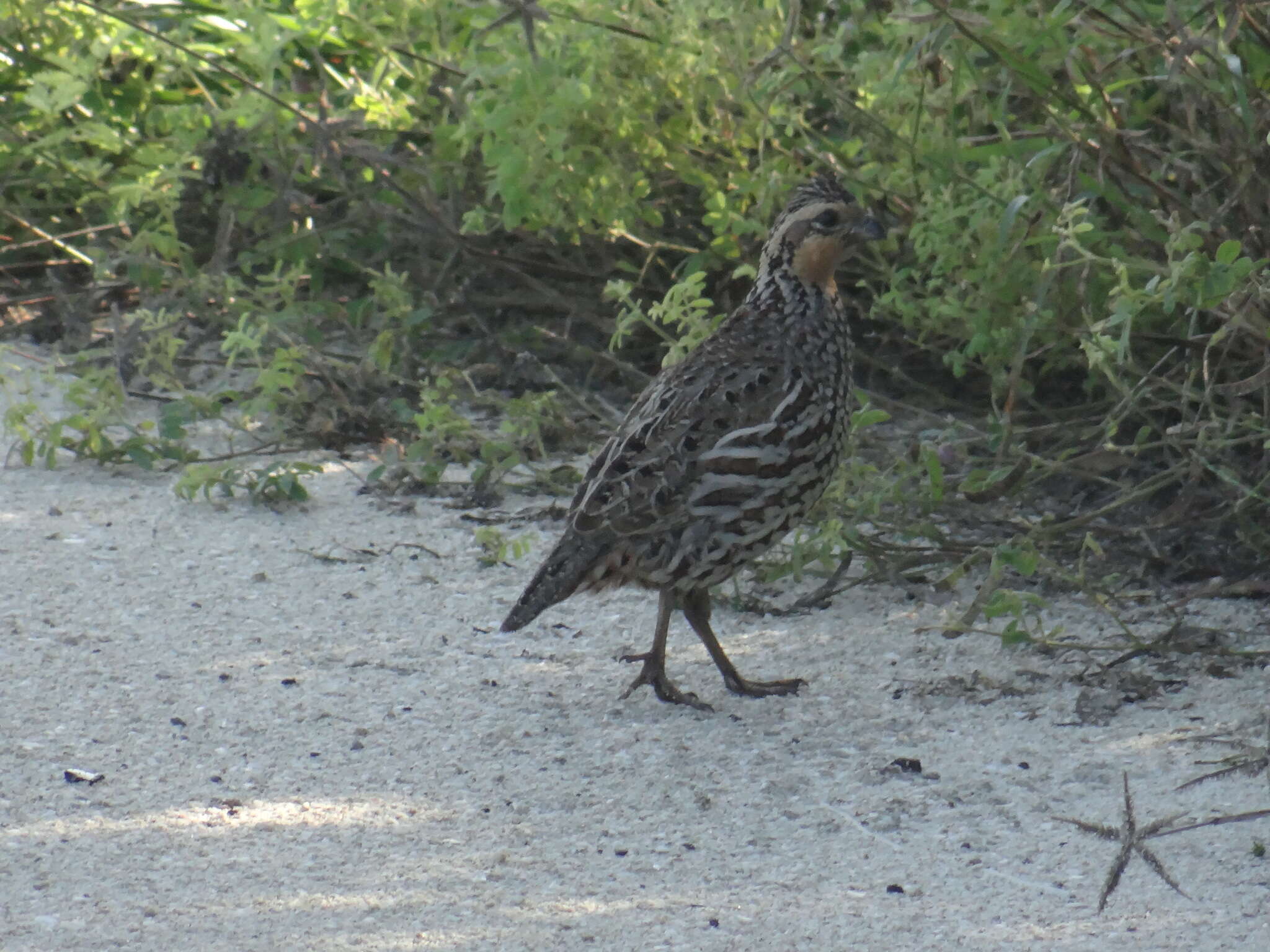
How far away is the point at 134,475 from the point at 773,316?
268 cm

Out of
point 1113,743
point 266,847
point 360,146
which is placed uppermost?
point 360,146

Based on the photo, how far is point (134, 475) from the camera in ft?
20.4

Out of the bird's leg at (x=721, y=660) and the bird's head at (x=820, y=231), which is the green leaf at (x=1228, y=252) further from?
the bird's leg at (x=721, y=660)

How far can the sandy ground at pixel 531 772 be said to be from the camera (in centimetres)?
338

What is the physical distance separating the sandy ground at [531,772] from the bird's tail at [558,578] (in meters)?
0.24

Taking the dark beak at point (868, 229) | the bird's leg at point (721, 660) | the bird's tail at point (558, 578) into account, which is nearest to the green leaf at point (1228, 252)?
the dark beak at point (868, 229)

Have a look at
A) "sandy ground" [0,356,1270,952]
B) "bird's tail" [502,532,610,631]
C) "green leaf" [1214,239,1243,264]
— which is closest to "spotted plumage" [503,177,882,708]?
"bird's tail" [502,532,610,631]

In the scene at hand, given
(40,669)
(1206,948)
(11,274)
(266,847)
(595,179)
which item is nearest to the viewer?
(1206,948)

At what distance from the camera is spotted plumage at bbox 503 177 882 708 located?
4461mm

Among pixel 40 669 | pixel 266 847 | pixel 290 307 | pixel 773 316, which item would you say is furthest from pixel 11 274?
pixel 266 847

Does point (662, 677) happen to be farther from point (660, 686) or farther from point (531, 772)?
point (531, 772)

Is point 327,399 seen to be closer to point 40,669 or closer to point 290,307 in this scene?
point 290,307

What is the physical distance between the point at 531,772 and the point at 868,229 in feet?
5.76

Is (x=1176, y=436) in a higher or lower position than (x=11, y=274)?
higher
